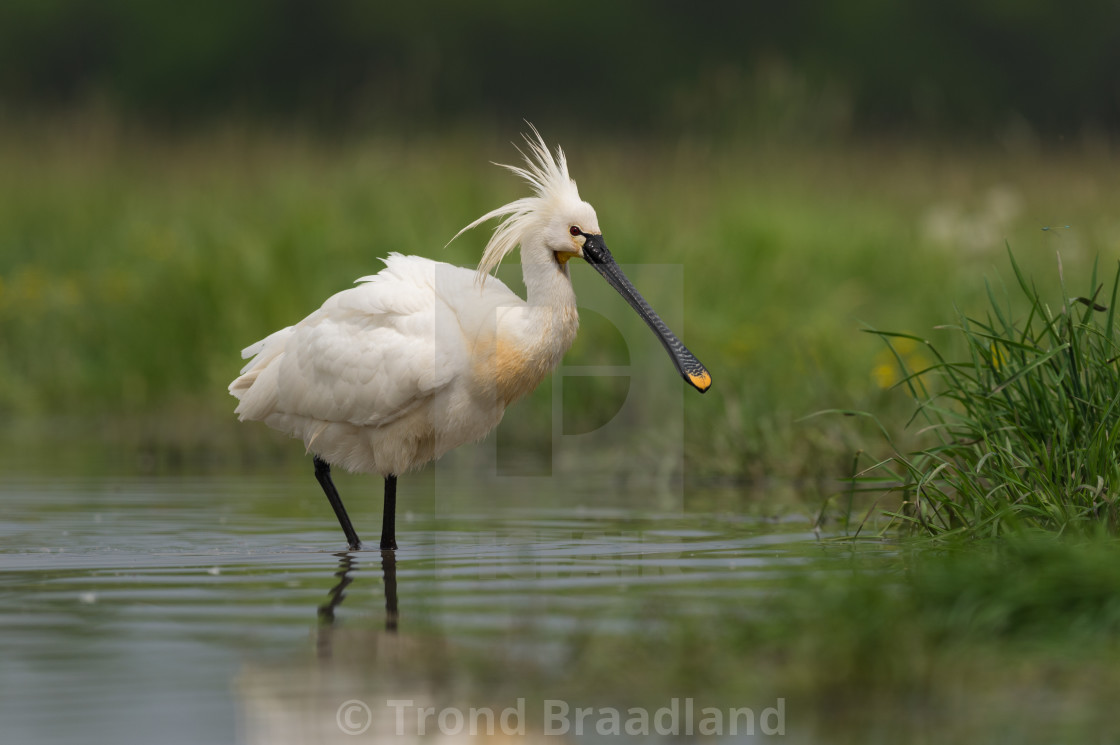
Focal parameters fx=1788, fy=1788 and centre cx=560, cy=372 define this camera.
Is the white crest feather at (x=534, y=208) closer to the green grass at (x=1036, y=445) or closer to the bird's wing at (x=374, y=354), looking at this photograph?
the bird's wing at (x=374, y=354)

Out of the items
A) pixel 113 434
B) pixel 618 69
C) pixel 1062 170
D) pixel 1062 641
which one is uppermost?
pixel 618 69

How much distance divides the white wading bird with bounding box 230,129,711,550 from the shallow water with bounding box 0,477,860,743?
50cm

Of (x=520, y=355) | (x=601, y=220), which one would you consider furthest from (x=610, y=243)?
(x=520, y=355)

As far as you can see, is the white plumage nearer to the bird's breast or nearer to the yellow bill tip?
the bird's breast

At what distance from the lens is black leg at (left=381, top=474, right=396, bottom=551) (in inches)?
317

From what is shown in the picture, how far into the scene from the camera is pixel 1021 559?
562cm

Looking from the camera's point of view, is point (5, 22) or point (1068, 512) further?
point (5, 22)

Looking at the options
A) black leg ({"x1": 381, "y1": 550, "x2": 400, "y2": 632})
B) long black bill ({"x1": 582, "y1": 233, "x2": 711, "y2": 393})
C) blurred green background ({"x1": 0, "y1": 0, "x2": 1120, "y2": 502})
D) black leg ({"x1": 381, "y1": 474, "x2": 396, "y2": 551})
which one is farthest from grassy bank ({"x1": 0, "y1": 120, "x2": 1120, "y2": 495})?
black leg ({"x1": 381, "y1": 550, "x2": 400, "y2": 632})

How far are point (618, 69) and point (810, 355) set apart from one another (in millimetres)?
25054

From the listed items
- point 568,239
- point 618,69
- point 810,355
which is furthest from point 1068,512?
point 618,69

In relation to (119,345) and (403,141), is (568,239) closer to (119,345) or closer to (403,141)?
(119,345)

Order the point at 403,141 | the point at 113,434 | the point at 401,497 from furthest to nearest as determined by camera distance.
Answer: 1. the point at 403,141
2. the point at 113,434
3. the point at 401,497

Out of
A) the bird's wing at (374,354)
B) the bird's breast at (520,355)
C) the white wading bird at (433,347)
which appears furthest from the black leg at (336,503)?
the bird's breast at (520,355)

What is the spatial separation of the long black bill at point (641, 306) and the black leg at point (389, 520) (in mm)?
1400
